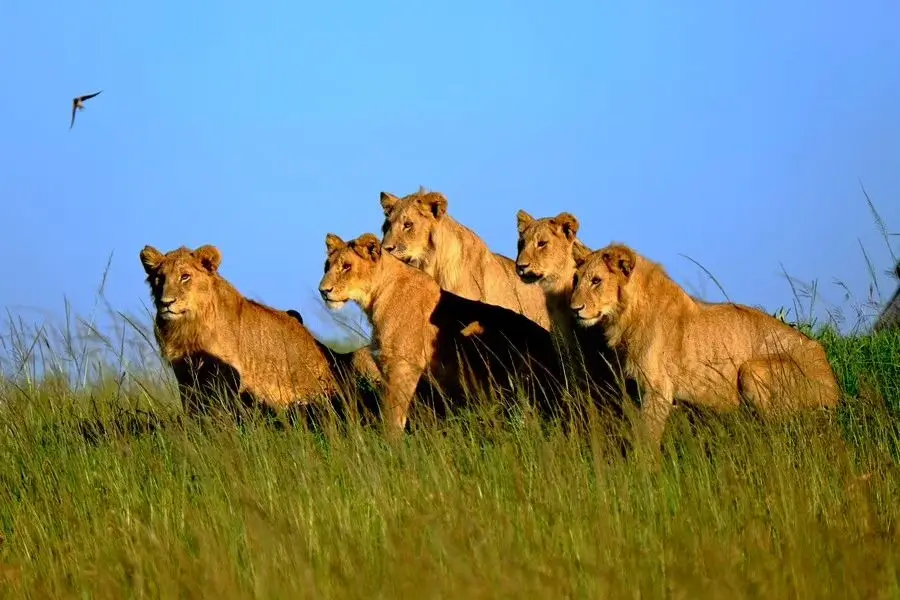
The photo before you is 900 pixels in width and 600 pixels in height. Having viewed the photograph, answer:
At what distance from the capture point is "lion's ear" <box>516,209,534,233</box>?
10.3 m

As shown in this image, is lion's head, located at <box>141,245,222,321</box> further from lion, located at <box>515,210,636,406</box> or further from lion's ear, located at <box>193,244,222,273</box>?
lion, located at <box>515,210,636,406</box>

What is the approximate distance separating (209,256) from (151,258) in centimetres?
43

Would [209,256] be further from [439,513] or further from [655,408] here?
[439,513]

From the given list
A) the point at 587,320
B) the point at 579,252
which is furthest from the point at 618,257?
the point at 579,252

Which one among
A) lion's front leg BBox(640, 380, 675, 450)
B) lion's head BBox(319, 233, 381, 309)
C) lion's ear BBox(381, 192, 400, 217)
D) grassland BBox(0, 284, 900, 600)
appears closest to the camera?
grassland BBox(0, 284, 900, 600)

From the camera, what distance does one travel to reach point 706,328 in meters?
8.88

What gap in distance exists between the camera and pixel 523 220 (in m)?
10.3

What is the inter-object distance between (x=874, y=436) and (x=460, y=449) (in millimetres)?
2349

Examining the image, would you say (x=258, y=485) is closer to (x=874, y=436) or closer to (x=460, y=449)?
(x=460, y=449)

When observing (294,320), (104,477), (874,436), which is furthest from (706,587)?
(294,320)

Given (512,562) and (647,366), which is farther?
(647,366)

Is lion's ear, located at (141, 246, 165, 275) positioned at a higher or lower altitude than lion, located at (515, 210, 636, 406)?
higher

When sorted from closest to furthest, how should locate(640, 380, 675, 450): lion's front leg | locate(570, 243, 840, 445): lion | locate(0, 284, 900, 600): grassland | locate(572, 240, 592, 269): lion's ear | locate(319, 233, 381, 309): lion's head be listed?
1. locate(0, 284, 900, 600): grassland
2. locate(640, 380, 675, 450): lion's front leg
3. locate(570, 243, 840, 445): lion
4. locate(572, 240, 592, 269): lion's ear
5. locate(319, 233, 381, 309): lion's head

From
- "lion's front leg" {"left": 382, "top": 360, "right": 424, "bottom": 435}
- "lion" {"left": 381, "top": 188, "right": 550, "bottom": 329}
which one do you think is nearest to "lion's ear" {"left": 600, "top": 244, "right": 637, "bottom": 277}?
"lion's front leg" {"left": 382, "top": 360, "right": 424, "bottom": 435}
